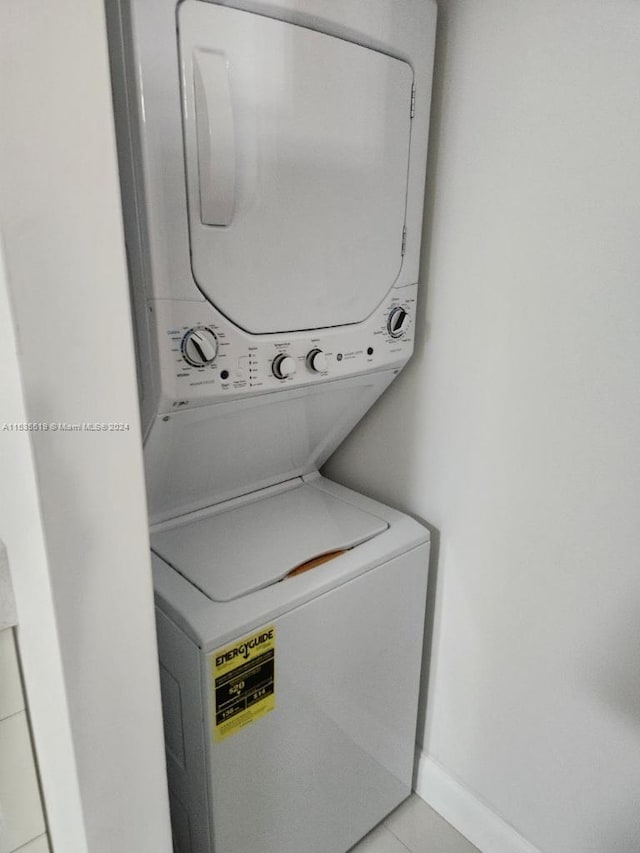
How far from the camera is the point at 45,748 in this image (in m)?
0.81

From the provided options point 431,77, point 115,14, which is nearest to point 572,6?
point 431,77

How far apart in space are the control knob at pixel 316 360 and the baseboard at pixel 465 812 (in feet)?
4.08

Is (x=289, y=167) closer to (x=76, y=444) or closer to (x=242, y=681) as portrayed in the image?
(x=76, y=444)

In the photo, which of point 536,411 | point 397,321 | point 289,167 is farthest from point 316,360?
point 536,411

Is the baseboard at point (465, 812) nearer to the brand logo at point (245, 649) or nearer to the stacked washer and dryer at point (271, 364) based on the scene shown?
the stacked washer and dryer at point (271, 364)

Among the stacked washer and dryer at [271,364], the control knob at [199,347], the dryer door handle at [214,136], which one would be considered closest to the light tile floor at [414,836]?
the stacked washer and dryer at [271,364]

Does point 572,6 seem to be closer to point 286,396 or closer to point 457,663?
point 286,396

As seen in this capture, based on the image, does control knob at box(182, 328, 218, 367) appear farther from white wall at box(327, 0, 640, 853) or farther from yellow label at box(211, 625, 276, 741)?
white wall at box(327, 0, 640, 853)

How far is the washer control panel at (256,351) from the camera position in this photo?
3.27 feet

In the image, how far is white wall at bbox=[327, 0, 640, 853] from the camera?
109 centimetres

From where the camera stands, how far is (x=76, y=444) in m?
0.63

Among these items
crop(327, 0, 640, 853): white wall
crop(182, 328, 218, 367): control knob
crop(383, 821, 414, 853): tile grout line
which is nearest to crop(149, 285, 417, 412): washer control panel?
crop(182, 328, 218, 367): control knob

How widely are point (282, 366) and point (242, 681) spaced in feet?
2.02

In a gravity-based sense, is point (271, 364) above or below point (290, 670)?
above
